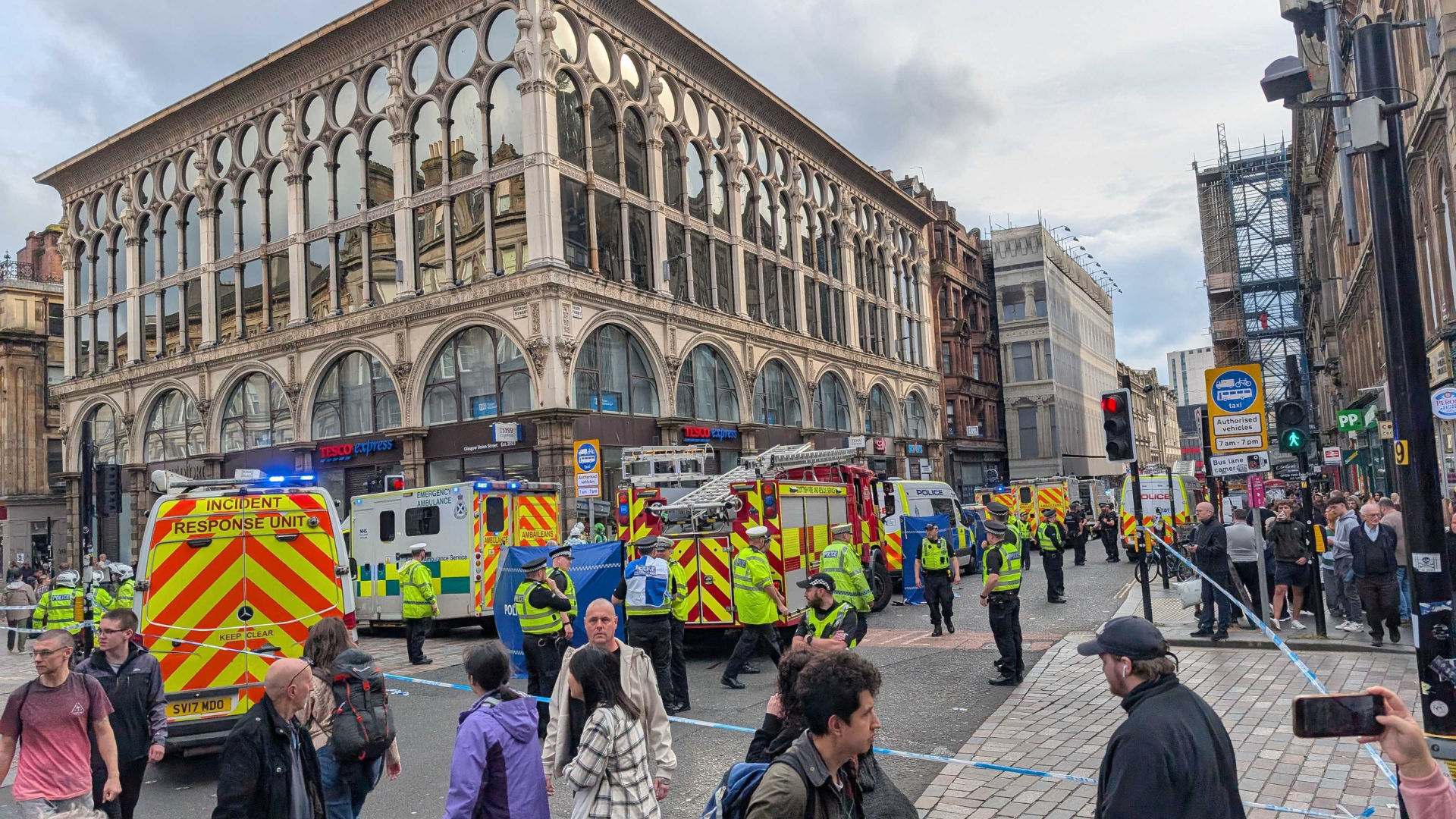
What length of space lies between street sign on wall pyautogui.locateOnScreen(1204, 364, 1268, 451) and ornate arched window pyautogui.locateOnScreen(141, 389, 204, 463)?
112 feet

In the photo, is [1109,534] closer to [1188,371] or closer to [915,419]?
[915,419]

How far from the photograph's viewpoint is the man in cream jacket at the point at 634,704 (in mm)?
4883

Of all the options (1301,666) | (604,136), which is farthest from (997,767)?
(604,136)

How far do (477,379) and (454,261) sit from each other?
3688mm

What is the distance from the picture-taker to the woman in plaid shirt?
4332 mm

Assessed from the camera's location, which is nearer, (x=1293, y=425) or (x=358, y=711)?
(x=358, y=711)

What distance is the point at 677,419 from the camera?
31.1 meters

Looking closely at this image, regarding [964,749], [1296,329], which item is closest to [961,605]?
[964,749]

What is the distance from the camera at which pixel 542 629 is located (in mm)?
8938

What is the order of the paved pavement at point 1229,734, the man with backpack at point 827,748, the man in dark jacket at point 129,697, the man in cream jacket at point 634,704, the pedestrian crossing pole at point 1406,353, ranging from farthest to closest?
the paved pavement at point 1229,734 < the man in dark jacket at point 129,697 < the man in cream jacket at point 634,704 < the pedestrian crossing pole at point 1406,353 < the man with backpack at point 827,748

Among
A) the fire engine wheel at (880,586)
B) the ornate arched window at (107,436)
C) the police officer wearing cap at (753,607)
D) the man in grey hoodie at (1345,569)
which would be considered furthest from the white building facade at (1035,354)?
the police officer wearing cap at (753,607)

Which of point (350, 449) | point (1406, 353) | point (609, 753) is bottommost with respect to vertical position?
point (609, 753)

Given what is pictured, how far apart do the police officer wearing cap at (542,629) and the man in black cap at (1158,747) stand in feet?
20.3

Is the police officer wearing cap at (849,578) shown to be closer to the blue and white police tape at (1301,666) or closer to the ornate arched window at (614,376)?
the blue and white police tape at (1301,666)
